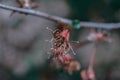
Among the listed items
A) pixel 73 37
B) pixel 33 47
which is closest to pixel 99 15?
pixel 73 37

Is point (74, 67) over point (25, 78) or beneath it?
over

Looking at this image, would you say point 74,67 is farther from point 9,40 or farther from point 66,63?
point 9,40

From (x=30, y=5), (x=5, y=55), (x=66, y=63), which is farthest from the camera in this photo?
(x=5, y=55)

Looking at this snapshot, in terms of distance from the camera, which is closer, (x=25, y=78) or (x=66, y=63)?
(x=66, y=63)

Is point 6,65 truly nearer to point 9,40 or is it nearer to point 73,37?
point 9,40

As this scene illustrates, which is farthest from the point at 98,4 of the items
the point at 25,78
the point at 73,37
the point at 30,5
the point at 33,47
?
the point at 30,5

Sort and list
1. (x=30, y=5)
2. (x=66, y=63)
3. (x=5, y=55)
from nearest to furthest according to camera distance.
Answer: (x=30, y=5) → (x=66, y=63) → (x=5, y=55)

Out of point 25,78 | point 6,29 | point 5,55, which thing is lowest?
point 25,78
